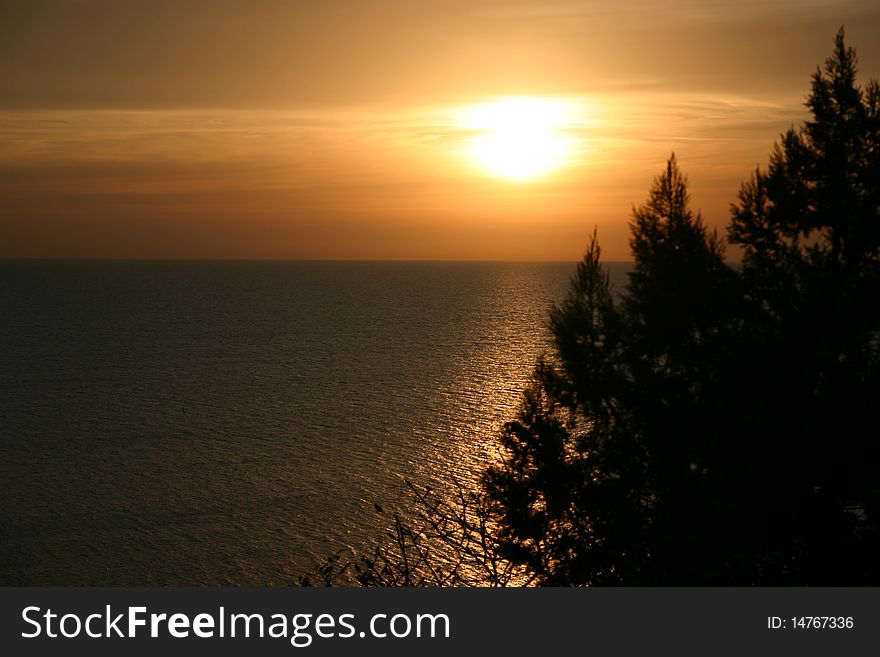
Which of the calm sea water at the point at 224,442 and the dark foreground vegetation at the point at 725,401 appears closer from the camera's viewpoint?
the dark foreground vegetation at the point at 725,401

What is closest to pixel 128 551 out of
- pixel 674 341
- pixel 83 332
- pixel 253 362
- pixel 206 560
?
pixel 206 560

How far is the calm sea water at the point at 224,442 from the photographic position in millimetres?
42188

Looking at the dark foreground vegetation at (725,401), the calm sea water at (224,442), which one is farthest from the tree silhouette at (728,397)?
the calm sea water at (224,442)

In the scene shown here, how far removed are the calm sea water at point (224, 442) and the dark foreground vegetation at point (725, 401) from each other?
23.4 meters

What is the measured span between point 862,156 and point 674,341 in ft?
22.8

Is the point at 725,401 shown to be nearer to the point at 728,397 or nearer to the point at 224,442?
the point at 728,397

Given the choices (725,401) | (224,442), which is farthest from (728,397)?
(224,442)

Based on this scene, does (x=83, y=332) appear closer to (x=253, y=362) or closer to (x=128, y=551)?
(x=253, y=362)

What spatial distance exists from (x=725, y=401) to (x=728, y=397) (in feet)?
0.40

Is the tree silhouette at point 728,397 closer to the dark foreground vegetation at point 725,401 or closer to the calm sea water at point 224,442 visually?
the dark foreground vegetation at point 725,401

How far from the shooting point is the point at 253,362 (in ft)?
337

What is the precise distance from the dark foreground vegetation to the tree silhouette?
0.15 ft

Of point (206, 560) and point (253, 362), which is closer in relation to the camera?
point (206, 560)

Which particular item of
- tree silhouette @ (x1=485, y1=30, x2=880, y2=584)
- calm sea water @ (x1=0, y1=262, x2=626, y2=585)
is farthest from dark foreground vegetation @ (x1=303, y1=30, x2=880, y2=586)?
calm sea water @ (x1=0, y1=262, x2=626, y2=585)
